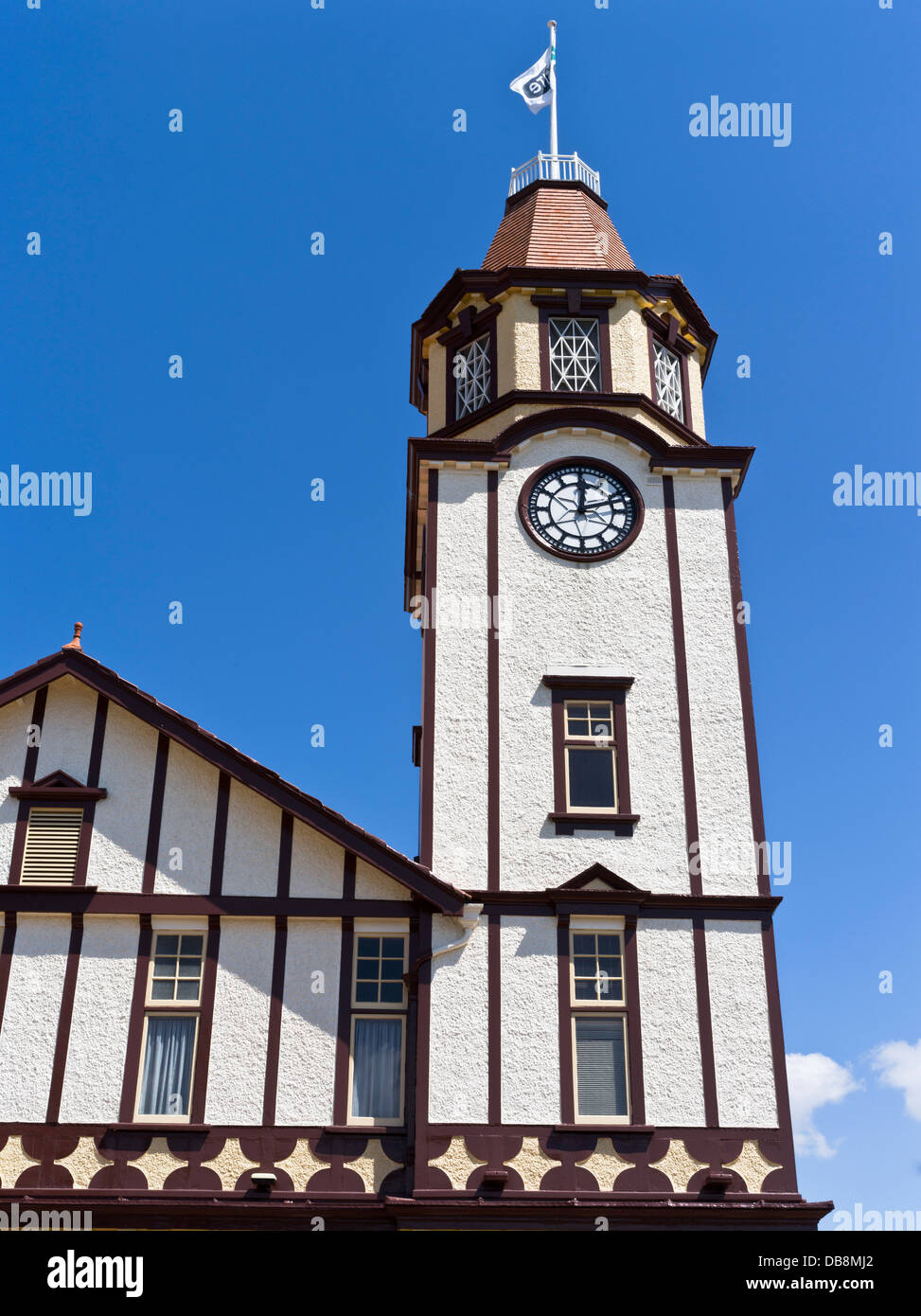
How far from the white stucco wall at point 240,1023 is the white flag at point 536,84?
18.3 meters

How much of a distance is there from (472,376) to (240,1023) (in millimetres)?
12312

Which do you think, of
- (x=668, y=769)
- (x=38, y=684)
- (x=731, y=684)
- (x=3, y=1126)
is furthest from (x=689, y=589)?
(x=3, y=1126)

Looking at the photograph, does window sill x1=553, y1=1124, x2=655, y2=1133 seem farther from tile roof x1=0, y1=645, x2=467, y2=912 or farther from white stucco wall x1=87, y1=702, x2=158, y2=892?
white stucco wall x1=87, y1=702, x2=158, y2=892

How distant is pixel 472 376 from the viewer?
25.8 m

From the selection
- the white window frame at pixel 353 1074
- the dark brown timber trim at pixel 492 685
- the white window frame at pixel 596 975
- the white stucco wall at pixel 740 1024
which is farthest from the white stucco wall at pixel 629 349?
the white window frame at pixel 353 1074

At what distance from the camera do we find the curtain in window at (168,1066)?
61.4 ft

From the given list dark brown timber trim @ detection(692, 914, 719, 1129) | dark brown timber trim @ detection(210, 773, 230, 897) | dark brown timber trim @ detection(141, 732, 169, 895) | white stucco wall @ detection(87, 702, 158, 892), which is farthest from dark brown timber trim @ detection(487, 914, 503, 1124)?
white stucco wall @ detection(87, 702, 158, 892)

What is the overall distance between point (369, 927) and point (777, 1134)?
604 centimetres

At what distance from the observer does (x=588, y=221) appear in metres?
27.4

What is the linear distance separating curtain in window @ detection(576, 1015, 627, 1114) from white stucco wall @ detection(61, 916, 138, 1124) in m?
6.03

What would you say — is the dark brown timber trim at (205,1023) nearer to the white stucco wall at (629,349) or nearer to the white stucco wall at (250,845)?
the white stucco wall at (250,845)

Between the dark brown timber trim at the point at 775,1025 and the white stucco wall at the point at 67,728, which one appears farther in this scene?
the white stucco wall at the point at 67,728

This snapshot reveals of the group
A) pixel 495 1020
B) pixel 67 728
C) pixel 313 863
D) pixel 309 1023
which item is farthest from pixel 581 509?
pixel 309 1023

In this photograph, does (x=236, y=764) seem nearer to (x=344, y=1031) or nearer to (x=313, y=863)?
(x=313, y=863)
